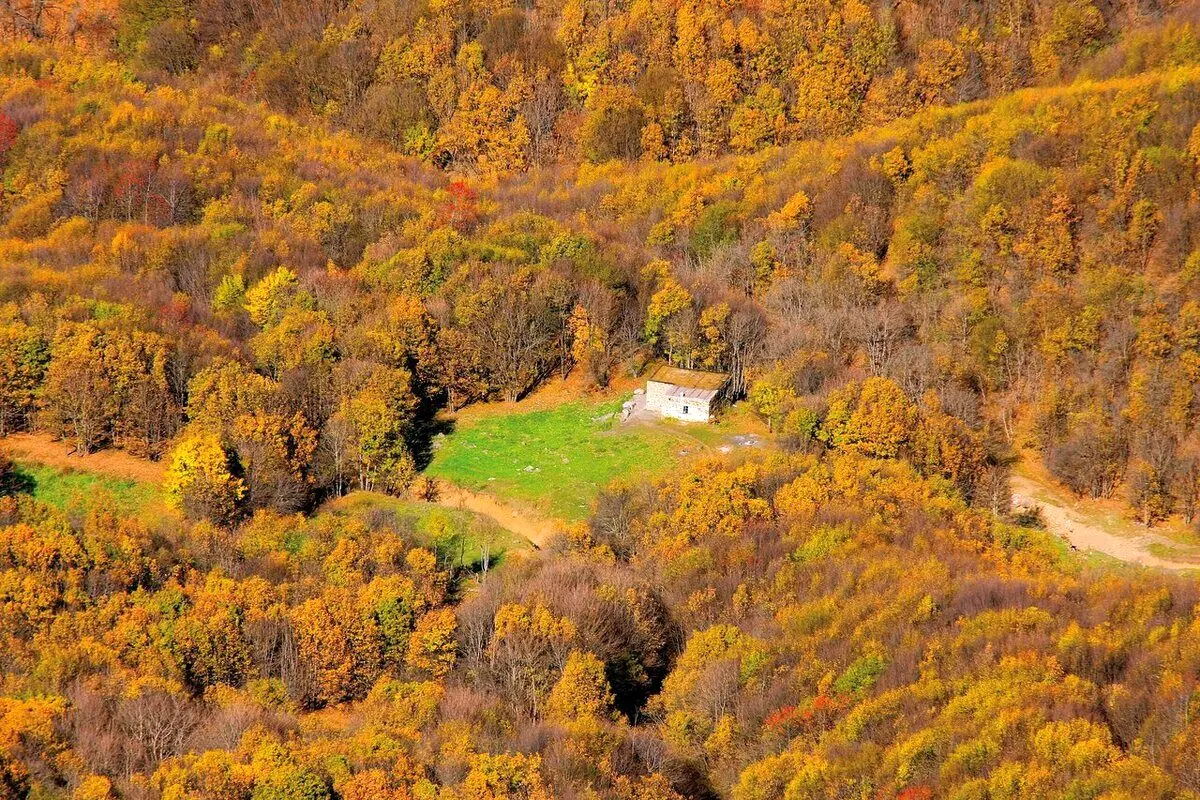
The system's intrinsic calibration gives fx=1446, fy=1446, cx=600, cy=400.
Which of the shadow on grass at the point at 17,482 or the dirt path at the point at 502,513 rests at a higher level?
the dirt path at the point at 502,513

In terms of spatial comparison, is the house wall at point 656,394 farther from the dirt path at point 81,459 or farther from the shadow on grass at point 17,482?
the shadow on grass at point 17,482

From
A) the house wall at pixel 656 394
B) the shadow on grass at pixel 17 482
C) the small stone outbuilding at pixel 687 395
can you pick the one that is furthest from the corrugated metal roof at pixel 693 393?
the shadow on grass at pixel 17 482

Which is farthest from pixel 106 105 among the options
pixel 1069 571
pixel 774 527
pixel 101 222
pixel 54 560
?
pixel 1069 571

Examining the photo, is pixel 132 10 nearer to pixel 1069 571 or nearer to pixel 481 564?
pixel 481 564

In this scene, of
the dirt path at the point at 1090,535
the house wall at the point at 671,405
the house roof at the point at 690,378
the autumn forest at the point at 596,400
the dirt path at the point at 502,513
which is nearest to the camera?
the autumn forest at the point at 596,400

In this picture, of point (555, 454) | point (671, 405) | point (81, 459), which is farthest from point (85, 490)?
point (671, 405)

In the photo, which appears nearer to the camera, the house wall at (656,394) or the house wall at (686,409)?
the house wall at (686,409)

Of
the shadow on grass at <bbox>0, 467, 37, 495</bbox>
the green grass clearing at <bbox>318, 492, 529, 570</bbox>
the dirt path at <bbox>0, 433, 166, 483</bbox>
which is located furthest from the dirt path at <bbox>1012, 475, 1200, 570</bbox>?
the shadow on grass at <bbox>0, 467, 37, 495</bbox>

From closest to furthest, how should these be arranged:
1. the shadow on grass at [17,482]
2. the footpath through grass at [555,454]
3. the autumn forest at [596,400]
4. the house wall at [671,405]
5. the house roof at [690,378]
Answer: the autumn forest at [596,400] < the shadow on grass at [17,482] < the footpath through grass at [555,454] < the house wall at [671,405] < the house roof at [690,378]
